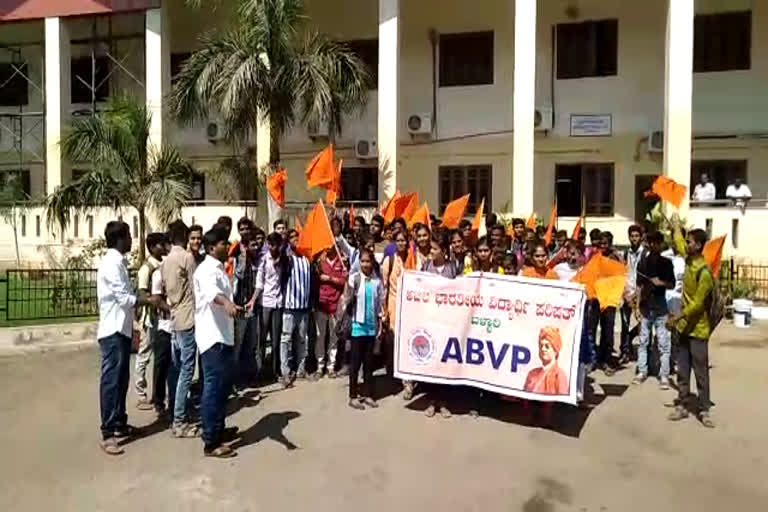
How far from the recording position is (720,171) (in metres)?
16.8

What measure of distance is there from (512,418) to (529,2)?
1091 cm

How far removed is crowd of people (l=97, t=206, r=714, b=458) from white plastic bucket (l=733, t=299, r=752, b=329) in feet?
12.4

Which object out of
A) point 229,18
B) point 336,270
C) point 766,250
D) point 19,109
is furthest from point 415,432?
point 19,109

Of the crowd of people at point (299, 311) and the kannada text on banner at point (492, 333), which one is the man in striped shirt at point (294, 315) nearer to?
the crowd of people at point (299, 311)

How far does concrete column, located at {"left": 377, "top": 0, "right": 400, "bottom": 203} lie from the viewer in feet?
51.6

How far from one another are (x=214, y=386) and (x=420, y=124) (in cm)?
1342

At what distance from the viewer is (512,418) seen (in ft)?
21.3

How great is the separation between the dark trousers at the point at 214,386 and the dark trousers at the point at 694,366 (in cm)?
382

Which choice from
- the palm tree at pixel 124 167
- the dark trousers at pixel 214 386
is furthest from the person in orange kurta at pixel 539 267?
the palm tree at pixel 124 167

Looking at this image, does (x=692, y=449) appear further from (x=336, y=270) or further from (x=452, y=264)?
(x=336, y=270)

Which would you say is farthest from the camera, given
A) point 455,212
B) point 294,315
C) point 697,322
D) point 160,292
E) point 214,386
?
point 455,212

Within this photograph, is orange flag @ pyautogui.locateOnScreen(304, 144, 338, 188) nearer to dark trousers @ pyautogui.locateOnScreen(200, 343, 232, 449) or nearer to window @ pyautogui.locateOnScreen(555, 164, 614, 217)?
dark trousers @ pyautogui.locateOnScreen(200, 343, 232, 449)

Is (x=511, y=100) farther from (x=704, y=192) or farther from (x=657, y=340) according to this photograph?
(x=657, y=340)

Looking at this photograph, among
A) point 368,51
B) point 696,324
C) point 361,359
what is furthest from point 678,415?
point 368,51
